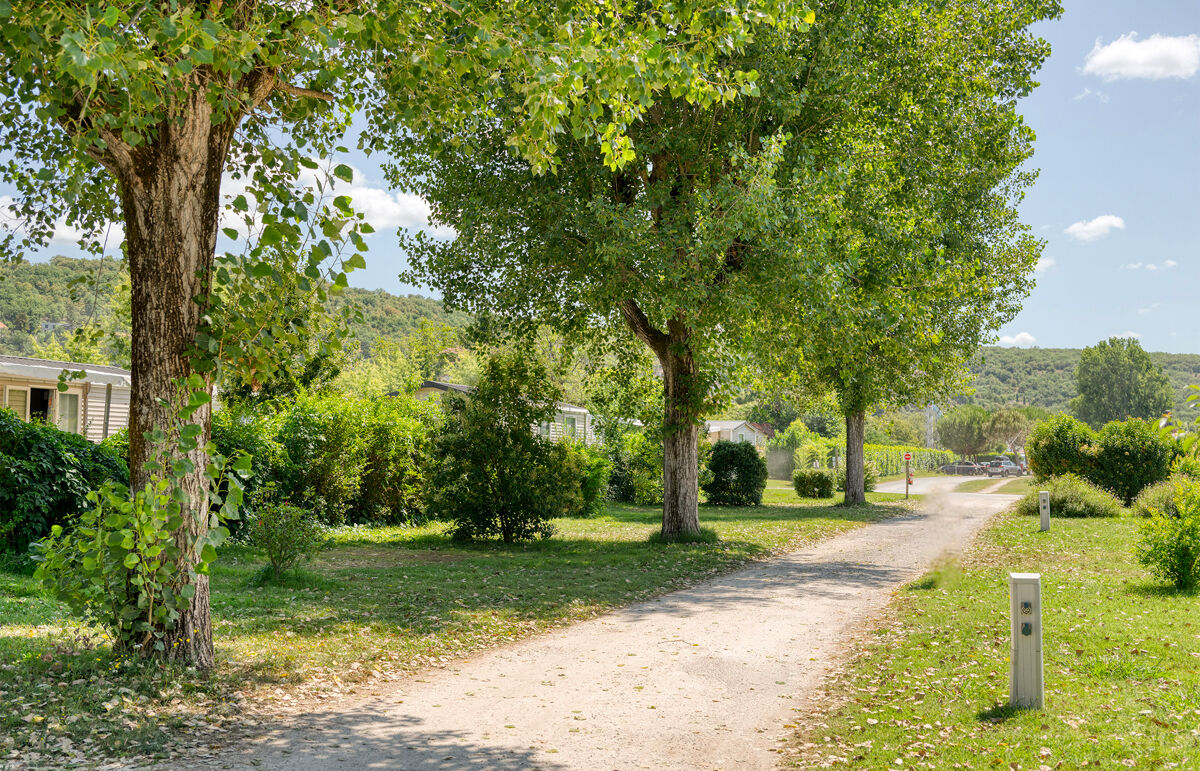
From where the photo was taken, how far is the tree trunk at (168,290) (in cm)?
608

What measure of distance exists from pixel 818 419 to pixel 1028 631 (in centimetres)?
8490

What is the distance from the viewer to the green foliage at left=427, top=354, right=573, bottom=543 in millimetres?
15523

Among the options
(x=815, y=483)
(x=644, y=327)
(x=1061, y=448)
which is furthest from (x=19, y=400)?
(x=1061, y=448)

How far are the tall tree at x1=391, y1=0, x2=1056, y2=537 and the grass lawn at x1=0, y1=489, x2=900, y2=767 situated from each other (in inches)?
132

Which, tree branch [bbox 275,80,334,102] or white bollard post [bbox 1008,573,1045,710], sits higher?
tree branch [bbox 275,80,334,102]

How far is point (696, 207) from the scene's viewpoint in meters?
12.7

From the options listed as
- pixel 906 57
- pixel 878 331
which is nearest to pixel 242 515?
pixel 878 331

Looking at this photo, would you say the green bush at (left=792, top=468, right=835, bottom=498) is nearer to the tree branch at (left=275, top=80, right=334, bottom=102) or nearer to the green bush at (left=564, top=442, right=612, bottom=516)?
the green bush at (left=564, top=442, right=612, bottom=516)

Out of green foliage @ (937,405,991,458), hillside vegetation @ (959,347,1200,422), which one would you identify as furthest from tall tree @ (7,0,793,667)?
hillside vegetation @ (959,347,1200,422)

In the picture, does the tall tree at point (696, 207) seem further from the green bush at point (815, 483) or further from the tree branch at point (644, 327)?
the green bush at point (815, 483)

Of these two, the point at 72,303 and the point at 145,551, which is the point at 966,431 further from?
the point at 145,551

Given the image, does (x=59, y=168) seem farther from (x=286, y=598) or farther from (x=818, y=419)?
(x=818, y=419)

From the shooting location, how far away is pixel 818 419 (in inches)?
3472

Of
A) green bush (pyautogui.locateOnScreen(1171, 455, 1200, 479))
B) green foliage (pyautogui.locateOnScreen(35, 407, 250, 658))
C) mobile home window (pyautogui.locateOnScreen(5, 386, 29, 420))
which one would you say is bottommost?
green foliage (pyautogui.locateOnScreen(35, 407, 250, 658))
